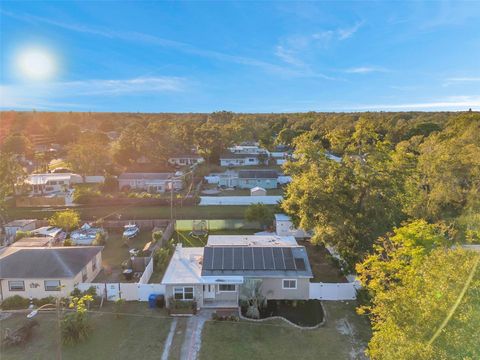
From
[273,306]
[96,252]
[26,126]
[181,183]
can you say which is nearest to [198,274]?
[273,306]

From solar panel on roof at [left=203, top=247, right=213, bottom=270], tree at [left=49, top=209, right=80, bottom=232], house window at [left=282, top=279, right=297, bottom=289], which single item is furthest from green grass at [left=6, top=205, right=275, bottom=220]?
house window at [left=282, top=279, right=297, bottom=289]

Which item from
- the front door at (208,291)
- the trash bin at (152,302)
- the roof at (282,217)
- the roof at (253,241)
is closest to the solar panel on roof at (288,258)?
the roof at (253,241)

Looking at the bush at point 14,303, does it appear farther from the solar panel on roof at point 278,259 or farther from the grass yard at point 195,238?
the solar panel on roof at point 278,259

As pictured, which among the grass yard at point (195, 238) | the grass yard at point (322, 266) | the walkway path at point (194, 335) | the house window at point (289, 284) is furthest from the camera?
the grass yard at point (195, 238)

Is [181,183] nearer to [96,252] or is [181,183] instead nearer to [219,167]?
[219,167]

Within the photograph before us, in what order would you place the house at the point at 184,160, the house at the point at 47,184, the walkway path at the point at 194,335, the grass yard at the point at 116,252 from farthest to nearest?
the house at the point at 184,160 < the house at the point at 47,184 < the grass yard at the point at 116,252 < the walkway path at the point at 194,335

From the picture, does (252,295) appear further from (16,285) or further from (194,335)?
(16,285)
